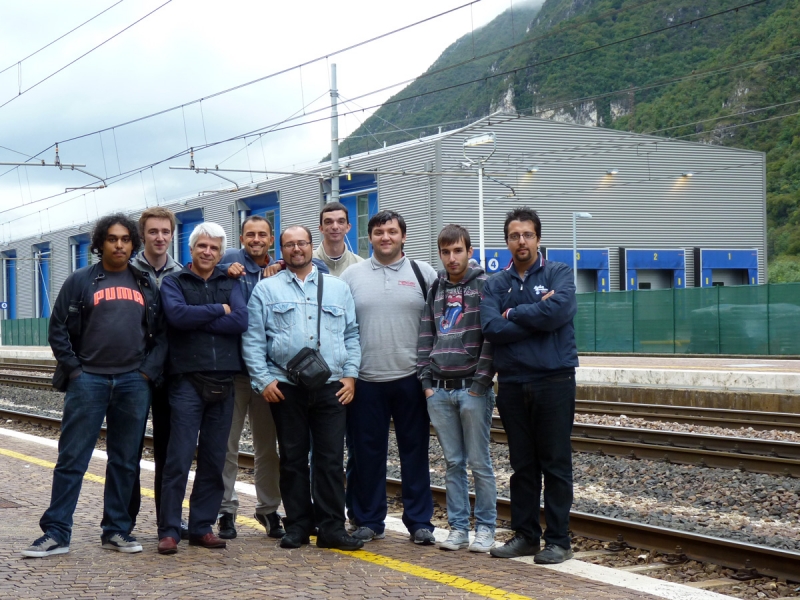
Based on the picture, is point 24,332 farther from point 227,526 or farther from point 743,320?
point 227,526

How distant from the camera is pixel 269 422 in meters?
6.57

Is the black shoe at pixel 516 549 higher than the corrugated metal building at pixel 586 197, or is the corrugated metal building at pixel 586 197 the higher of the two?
the corrugated metal building at pixel 586 197

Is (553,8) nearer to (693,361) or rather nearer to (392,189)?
(392,189)

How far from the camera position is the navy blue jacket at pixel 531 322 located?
5742 mm

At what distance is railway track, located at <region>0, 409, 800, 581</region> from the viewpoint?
5.56 m

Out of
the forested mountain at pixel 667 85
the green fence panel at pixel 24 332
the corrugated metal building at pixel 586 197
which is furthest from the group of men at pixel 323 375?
the green fence panel at pixel 24 332

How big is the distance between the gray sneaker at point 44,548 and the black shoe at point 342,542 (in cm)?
149

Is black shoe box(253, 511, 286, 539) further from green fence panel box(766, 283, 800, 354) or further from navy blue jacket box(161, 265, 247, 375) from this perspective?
green fence panel box(766, 283, 800, 354)

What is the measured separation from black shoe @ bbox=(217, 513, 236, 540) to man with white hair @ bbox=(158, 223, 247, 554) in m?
0.31

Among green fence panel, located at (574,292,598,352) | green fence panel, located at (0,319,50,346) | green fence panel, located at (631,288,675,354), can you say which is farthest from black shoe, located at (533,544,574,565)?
green fence panel, located at (0,319,50,346)

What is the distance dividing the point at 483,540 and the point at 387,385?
1.09m

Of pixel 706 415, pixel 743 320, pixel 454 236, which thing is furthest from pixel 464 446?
pixel 743 320

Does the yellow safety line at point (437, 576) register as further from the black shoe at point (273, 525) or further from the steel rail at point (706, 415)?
the steel rail at point (706, 415)

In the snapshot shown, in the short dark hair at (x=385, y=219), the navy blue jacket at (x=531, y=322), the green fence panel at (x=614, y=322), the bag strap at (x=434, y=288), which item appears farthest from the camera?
the green fence panel at (x=614, y=322)
